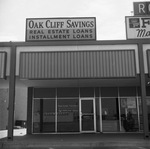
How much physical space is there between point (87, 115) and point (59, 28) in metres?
6.40

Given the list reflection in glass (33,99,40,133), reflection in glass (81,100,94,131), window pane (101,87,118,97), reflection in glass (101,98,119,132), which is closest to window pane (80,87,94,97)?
reflection in glass (81,100,94,131)

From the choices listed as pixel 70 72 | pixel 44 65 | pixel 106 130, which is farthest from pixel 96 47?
pixel 106 130

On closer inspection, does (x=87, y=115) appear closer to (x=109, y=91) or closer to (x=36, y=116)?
(x=109, y=91)

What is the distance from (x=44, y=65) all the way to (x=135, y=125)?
8.17 metres

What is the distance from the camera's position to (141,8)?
15.6 m

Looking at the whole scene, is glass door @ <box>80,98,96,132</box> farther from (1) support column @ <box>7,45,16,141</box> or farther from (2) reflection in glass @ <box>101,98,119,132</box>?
(1) support column @ <box>7,45,16,141</box>

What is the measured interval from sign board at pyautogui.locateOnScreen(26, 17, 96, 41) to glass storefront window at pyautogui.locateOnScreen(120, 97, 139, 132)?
19.5ft

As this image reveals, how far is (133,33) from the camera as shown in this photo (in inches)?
550

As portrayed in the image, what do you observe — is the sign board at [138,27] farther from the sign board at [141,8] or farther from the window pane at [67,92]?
the window pane at [67,92]

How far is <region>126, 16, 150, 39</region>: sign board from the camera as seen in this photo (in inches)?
549

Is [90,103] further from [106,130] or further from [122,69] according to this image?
[122,69]

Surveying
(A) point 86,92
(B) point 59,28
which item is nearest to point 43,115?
(A) point 86,92

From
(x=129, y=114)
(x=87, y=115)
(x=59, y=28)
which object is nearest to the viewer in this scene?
(x=59, y=28)

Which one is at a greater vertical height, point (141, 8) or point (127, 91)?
point (141, 8)
